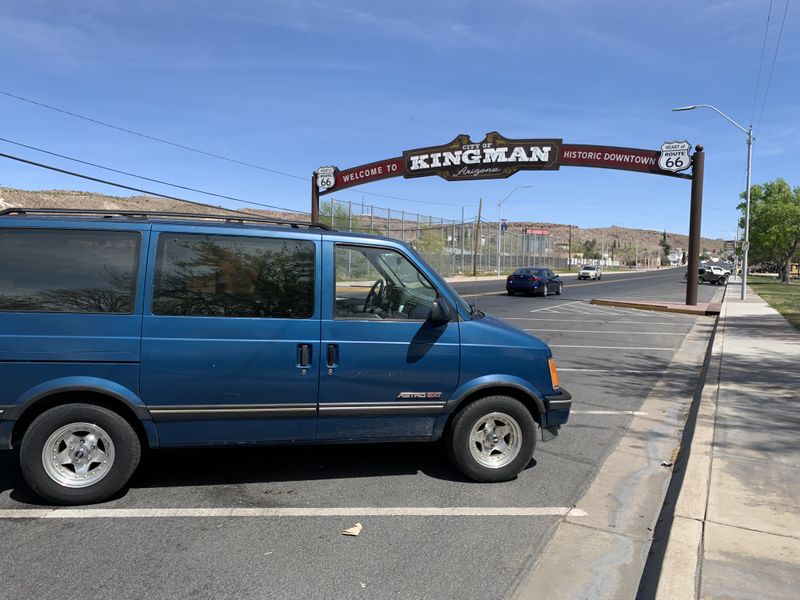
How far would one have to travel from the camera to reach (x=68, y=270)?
4062mm

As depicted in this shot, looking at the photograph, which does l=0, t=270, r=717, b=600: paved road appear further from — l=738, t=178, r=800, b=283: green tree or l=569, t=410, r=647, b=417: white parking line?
l=738, t=178, r=800, b=283: green tree

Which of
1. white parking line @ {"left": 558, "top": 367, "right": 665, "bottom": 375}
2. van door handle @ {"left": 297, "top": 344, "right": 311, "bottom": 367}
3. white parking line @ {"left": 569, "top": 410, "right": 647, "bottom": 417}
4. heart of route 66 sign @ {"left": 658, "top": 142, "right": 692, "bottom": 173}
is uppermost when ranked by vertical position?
heart of route 66 sign @ {"left": 658, "top": 142, "right": 692, "bottom": 173}

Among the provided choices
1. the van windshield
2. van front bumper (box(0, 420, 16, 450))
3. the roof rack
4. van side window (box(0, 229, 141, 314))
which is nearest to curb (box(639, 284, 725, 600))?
the roof rack

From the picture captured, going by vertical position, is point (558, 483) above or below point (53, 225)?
below

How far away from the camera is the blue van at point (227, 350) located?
395cm

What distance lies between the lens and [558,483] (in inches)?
184

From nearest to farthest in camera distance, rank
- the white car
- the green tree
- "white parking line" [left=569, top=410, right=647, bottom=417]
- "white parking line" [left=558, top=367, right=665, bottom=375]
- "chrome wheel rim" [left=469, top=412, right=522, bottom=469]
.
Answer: "chrome wheel rim" [left=469, top=412, right=522, bottom=469], "white parking line" [left=569, top=410, right=647, bottom=417], "white parking line" [left=558, top=367, right=665, bottom=375], the green tree, the white car

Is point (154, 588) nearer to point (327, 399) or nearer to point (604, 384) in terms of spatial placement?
point (327, 399)

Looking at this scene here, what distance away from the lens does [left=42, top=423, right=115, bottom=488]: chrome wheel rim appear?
3984 millimetres

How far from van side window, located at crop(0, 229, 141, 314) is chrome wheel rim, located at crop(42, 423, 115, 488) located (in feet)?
2.67

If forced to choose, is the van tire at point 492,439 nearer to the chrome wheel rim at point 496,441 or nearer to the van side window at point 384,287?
the chrome wheel rim at point 496,441

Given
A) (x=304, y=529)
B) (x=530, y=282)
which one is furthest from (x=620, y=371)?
(x=530, y=282)

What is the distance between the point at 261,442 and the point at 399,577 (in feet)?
4.84

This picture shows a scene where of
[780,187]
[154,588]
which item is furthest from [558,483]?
[780,187]
